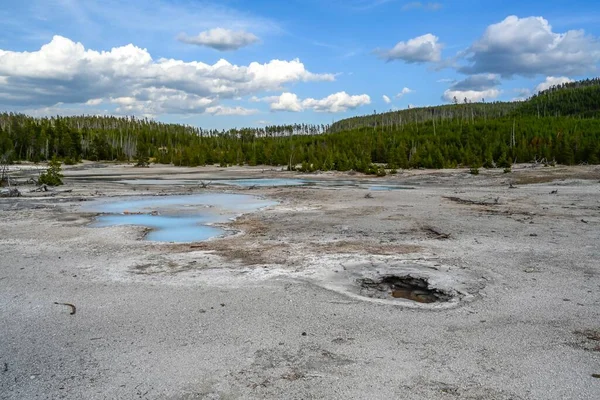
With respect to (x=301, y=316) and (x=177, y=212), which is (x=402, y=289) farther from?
(x=177, y=212)

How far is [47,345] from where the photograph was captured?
692 centimetres

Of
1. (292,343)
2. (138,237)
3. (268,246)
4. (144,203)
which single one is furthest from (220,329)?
(144,203)

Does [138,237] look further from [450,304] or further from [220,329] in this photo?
[450,304]

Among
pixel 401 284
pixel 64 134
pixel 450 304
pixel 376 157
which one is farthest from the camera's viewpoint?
pixel 64 134

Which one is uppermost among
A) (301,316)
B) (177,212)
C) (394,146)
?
(394,146)

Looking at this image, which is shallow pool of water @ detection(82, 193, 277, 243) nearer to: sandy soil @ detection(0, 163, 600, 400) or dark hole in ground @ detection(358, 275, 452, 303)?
sandy soil @ detection(0, 163, 600, 400)

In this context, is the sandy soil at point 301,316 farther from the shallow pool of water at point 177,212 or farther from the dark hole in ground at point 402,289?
the shallow pool of water at point 177,212

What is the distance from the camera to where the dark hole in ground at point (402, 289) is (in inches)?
364

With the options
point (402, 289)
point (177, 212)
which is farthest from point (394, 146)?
point (402, 289)

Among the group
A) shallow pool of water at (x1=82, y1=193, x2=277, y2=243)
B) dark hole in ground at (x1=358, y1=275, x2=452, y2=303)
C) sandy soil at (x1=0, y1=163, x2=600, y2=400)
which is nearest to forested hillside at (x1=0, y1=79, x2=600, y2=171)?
shallow pool of water at (x1=82, y1=193, x2=277, y2=243)

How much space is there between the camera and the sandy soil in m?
5.77

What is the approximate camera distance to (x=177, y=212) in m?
22.9

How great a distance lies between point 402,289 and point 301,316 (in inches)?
108

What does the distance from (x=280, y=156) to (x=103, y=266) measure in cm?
7469
